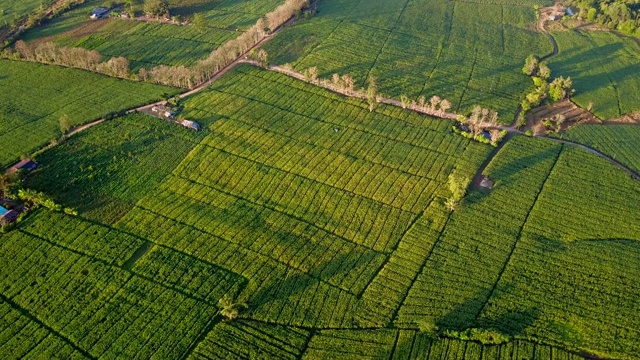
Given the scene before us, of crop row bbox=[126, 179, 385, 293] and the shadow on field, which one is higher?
crop row bbox=[126, 179, 385, 293]

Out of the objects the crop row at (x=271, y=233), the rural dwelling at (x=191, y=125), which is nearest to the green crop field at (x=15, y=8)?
the rural dwelling at (x=191, y=125)

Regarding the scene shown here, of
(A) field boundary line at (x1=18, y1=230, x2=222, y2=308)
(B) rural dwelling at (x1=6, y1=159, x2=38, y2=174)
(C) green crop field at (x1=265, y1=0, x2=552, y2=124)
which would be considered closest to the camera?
(A) field boundary line at (x1=18, y1=230, x2=222, y2=308)

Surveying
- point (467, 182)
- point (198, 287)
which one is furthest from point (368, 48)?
point (198, 287)

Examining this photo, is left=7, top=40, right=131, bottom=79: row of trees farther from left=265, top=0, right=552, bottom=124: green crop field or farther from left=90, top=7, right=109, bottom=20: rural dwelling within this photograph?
left=265, top=0, right=552, bottom=124: green crop field

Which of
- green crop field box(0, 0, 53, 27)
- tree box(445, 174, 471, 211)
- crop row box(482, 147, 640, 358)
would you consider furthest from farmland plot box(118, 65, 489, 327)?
green crop field box(0, 0, 53, 27)

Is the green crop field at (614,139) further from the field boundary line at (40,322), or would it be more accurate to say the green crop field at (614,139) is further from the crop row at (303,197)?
the field boundary line at (40,322)

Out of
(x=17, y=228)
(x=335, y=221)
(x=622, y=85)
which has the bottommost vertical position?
(x=622, y=85)

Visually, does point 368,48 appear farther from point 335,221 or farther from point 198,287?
point 198,287
